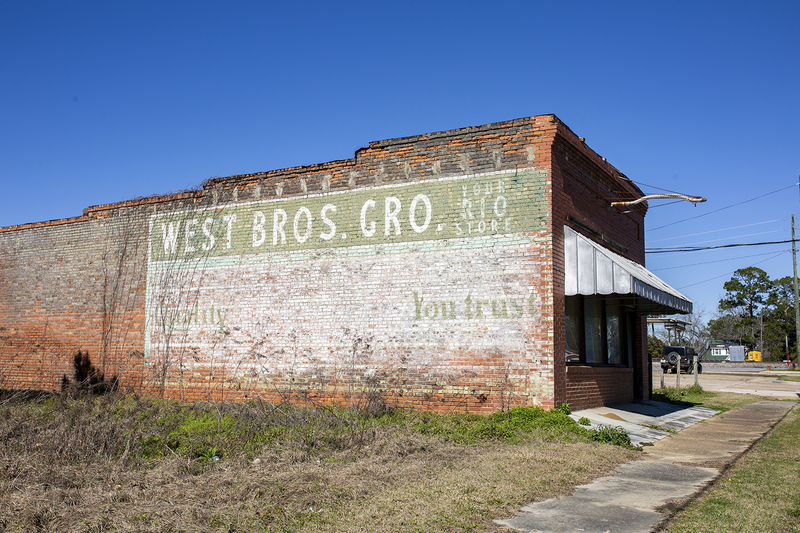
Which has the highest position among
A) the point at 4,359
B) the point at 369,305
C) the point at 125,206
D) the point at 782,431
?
the point at 125,206

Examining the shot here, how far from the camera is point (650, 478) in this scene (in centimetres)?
731

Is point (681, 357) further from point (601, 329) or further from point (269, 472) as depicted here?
point (269, 472)

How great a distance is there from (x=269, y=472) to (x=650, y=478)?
178 inches

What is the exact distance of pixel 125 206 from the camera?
50.9 ft

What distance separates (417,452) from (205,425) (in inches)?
140

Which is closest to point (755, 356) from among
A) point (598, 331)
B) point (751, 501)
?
point (598, 331)

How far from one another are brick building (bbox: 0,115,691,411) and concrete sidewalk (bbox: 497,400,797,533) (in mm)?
1509

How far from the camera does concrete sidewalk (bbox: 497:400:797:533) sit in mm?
5340

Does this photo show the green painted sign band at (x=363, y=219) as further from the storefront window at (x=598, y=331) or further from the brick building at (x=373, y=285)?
the storefront window at (x=598, y=331)

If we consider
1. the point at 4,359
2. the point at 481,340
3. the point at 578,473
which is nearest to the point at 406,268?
the point at 481,340

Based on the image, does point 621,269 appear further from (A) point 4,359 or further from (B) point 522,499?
(A) point 4,359

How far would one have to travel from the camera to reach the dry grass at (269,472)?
508 cm

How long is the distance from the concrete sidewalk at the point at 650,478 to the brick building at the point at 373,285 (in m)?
1.51

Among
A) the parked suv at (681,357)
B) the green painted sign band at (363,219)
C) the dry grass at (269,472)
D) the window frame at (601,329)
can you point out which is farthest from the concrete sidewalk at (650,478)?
the parked suv at (681,357)
